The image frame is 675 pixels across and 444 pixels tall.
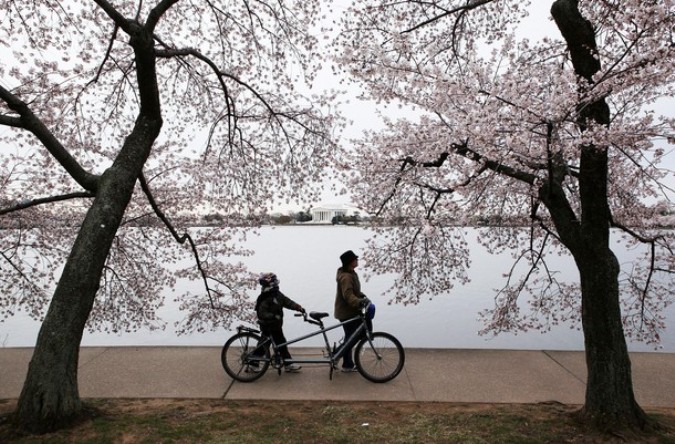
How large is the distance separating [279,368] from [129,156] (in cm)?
325

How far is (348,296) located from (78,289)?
306cm

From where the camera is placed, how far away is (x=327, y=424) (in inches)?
178

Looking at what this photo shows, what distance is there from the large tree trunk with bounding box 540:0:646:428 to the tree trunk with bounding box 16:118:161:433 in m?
4.64

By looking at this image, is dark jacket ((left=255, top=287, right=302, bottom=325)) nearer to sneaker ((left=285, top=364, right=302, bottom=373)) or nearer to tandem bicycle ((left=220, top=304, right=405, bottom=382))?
tandem bicycle ((left=220, top=304, right=405, bottom=382))

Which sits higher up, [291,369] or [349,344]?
[349,344]

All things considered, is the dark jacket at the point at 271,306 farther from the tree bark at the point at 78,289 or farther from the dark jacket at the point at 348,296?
the tree bark at the point at 78,289

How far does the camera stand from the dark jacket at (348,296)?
19.4ft

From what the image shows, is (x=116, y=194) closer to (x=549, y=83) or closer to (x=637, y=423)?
(x=549, y=83)

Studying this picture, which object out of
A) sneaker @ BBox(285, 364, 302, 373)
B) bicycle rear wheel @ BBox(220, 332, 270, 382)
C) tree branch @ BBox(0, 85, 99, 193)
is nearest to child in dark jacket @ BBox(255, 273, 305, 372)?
bicycle rear wheel @ BBox(220, 332, 270, 382)

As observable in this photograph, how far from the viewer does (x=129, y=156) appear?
17.2 ft

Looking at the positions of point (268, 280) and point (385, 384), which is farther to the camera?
point (268, 280)

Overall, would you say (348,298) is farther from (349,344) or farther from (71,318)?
(71,318)

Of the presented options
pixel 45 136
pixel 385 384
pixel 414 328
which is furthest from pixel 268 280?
pixel 414 328

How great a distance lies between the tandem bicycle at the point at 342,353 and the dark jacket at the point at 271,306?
232 mm
